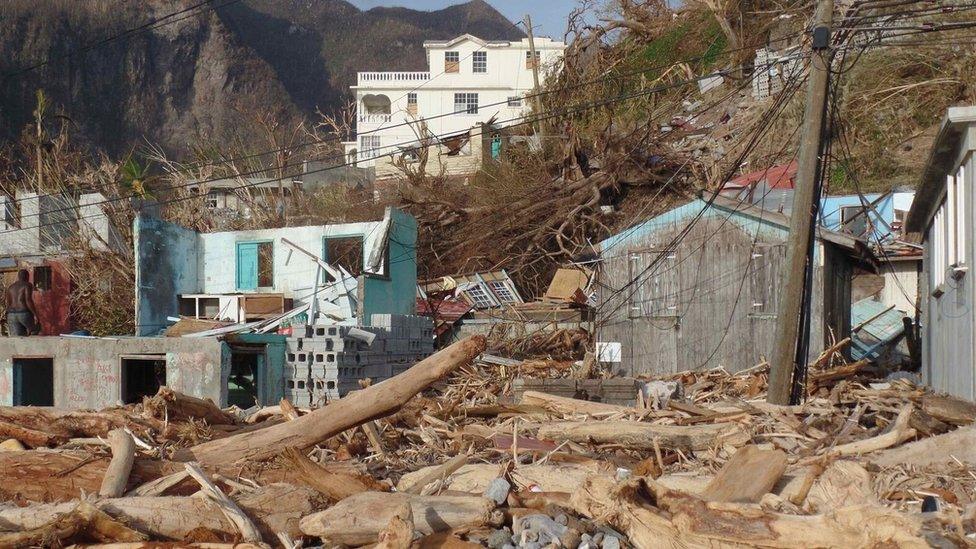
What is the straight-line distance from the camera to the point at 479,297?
77.9 feet

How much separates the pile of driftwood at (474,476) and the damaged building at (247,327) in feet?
13.1

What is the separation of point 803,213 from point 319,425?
641 centimetres

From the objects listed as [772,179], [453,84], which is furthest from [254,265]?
[453,84]

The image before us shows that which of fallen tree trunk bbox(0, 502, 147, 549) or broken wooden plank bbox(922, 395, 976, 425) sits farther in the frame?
broken wooden plank bbox(922, 395, 976, 425)

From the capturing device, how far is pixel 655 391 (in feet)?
40.0

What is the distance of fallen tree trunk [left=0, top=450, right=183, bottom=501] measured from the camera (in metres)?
7.53

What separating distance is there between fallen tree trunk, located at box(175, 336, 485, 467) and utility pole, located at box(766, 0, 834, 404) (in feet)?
17.6

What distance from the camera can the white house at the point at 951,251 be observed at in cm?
877

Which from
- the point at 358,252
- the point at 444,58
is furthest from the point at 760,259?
the point at 444,58

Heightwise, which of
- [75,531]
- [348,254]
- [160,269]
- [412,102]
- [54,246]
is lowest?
[75,531]

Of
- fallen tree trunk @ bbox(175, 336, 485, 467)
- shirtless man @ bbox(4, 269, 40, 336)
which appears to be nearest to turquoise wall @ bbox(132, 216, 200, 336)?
shirtless man @ bbox(4, 269, 40, 336)

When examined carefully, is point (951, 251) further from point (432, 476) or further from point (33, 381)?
point (33, 381)

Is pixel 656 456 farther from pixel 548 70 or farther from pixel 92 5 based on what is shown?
pixel 92 5

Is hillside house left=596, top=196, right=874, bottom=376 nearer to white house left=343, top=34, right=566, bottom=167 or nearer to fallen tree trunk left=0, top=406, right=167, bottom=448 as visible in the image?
fallen tree trunk left=0, top=406, right=167, bottom=448
